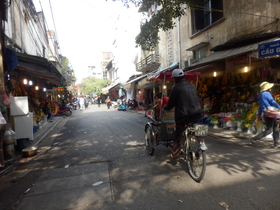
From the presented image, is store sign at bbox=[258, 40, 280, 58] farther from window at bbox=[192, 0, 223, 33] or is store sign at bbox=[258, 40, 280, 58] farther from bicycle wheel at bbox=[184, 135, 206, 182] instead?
window at bbox=[192, 0, 223, 33]

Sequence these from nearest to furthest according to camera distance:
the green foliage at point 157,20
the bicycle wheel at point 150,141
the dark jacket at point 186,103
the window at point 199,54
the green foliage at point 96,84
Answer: the dark jacket at point 186,103 → the bicycle wheel at point 150,141 → the green foliage at point 157,20 → the window at point 199,54 → the green foliage at point 96,84

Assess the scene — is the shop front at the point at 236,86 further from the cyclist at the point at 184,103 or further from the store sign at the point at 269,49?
the cyclist at the point at 184,103

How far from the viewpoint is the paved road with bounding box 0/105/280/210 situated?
296cm

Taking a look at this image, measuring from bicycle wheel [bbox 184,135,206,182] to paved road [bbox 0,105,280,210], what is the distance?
16cm

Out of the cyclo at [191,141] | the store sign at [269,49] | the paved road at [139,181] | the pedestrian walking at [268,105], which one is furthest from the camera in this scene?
the store sign at [269,49]

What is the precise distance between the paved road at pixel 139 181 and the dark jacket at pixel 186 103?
1.18 meters

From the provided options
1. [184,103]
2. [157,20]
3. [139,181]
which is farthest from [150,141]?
[157,20]

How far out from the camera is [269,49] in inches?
243

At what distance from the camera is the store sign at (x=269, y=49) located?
5961 mm

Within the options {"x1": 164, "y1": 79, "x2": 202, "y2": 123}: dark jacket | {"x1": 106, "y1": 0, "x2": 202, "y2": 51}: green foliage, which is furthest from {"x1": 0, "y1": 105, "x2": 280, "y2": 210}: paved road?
{"x1": 106, "y1": 0, "x2": 202, "y2": 51}: green foliage

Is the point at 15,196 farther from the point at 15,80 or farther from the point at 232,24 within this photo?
the point at 232,24

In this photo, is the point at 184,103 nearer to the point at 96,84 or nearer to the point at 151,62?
the point at 151,62

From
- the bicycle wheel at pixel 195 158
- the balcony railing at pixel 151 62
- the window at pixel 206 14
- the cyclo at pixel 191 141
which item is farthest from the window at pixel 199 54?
the bicycle wheel at pixel 195 158

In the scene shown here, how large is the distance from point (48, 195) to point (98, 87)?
53492 mm
